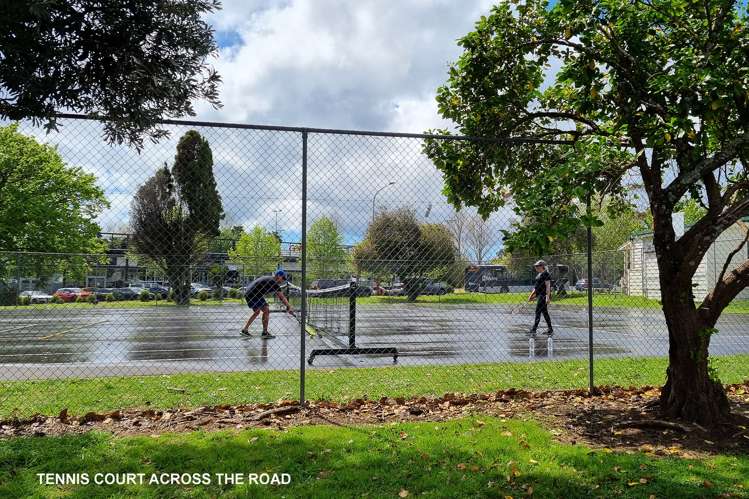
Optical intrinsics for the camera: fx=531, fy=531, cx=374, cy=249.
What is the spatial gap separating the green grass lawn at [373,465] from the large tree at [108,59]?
257 cm

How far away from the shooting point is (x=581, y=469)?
12.5ft

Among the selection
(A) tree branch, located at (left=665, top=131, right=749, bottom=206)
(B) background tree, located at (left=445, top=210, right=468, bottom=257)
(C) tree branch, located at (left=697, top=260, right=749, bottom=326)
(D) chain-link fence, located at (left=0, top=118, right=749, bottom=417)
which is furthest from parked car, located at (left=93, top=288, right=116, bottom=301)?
(C) tree branch, located at (left=697, top=260, right=749, bottom=326)

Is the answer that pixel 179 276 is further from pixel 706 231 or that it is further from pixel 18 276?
pixel 706 231

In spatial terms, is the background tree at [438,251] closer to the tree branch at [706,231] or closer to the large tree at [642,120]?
the large tree at [642,120]

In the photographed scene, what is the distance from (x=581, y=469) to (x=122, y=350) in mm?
8832

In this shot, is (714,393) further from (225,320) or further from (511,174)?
(225,320)

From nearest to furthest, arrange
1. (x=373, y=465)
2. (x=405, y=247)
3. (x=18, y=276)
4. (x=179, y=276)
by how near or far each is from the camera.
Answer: (x=373, y=465) → (x=18, y=276) → (x=179, y=276) → (x=405, y=247)

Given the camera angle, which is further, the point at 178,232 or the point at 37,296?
the point at 178,232

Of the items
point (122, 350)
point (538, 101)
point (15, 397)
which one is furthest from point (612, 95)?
point (122, 350)

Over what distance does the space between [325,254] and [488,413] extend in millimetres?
3112

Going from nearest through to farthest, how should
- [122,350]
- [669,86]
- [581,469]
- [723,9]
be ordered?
[581,469] → [669,86] → [723,9] → [122,350]

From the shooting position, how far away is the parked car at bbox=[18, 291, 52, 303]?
566cm

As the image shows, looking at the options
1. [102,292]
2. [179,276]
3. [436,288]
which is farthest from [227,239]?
[436,288]

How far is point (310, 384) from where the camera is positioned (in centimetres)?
670
